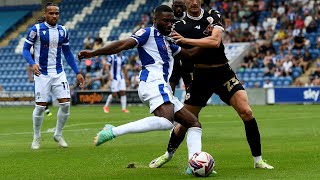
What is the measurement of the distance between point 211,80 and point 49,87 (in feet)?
17.1

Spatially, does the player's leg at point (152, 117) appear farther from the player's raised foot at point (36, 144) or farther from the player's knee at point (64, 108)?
the player's raised foot at point (36, 144)

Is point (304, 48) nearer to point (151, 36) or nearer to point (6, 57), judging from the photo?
point (6, 57)

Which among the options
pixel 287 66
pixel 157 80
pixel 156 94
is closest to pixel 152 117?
pixel 156 94

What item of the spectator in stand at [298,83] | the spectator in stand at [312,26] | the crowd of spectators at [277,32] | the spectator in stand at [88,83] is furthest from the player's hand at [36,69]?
the spectator in stand at [88,83]

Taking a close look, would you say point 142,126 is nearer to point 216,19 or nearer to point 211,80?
point 211,80

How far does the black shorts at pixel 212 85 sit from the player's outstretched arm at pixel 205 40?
646 millimetres

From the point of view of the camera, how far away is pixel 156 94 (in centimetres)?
1059

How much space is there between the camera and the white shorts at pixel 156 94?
10.6 m

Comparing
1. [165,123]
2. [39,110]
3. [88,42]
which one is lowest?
[88,42]

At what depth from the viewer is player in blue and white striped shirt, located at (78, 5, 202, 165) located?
10.4 meters

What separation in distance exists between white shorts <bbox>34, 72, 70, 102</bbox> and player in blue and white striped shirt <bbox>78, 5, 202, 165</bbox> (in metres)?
5.10

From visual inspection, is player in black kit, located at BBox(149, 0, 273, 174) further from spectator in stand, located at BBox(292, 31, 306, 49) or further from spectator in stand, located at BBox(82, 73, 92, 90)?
spectator in stand, located at BBox(82, 73, 92, 90)

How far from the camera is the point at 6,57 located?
55.2m

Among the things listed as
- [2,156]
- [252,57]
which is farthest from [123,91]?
[2,156]
